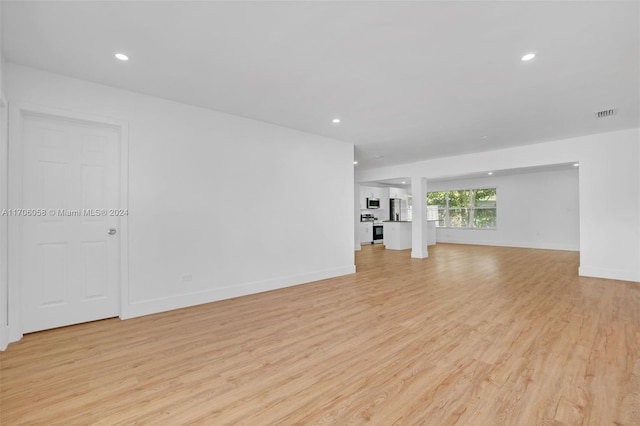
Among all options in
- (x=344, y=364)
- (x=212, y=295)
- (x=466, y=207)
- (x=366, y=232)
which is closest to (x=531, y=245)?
(x=466, y=207)

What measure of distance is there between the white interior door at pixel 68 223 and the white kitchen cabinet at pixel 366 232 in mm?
8628

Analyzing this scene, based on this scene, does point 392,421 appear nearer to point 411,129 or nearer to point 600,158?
point 411,129

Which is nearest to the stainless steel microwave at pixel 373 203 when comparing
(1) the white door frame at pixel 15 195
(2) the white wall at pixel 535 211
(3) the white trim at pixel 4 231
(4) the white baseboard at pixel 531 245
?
(2) the white wall at pixel 535 211

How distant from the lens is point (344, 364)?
2334mm

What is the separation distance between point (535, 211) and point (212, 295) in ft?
33.6

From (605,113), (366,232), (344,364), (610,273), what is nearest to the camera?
(344,364)

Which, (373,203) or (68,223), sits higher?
(373,203)

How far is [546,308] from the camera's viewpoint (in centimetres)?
365

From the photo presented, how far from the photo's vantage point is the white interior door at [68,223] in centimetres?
296

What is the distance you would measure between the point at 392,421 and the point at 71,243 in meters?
3.63

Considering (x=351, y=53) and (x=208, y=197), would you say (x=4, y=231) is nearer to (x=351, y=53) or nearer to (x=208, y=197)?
(x=208, y=197)

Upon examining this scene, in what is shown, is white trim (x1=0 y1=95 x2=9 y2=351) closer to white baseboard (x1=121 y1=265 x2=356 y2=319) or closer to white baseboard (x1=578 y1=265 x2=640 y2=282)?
white baseboard (x1=121 y1=265 x2=356 y2=319)

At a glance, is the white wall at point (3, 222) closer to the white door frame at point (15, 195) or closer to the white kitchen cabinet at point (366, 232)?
the white door frame at point (15, 195)

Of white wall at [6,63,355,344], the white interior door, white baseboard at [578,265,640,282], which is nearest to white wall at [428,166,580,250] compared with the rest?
white baseboard at [578,265,640,282]
